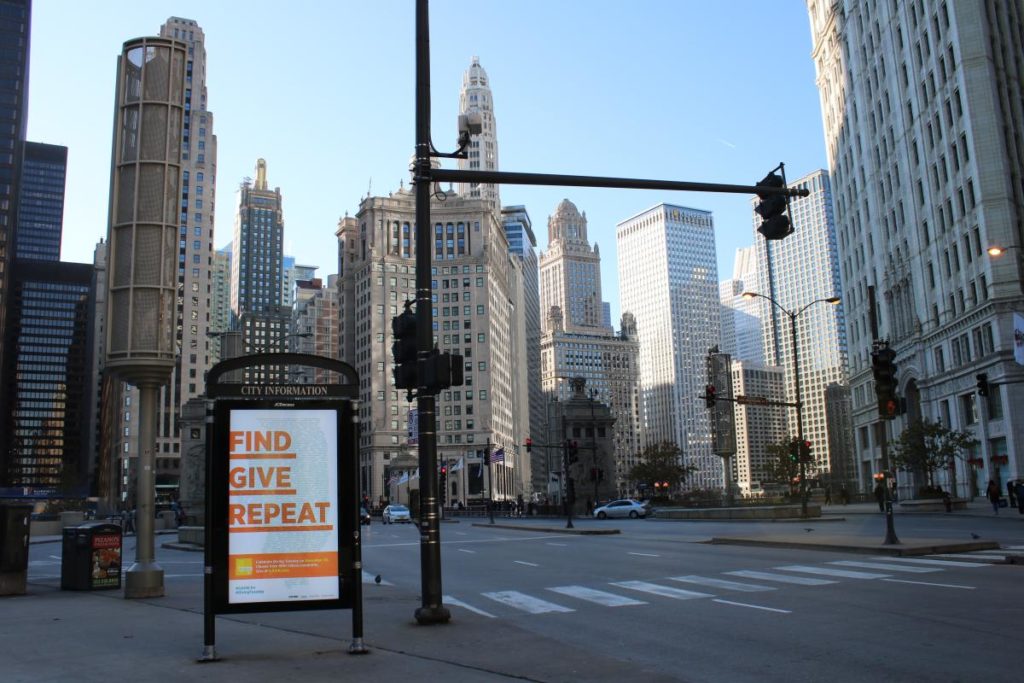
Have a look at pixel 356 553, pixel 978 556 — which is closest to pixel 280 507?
pixel 356 553

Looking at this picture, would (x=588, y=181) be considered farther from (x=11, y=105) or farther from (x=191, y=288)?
(x=11, y=105)

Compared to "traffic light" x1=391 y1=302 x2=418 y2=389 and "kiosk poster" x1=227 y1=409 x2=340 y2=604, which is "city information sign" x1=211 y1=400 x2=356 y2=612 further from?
"traffic light" x1=391 y1=302 x2=418 y2=389

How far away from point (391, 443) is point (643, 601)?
140 m

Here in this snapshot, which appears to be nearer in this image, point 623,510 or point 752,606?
point 752,606

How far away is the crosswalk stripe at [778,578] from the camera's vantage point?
50.6 feet

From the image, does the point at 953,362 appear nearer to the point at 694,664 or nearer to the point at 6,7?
the point at 694,664

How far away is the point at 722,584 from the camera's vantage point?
51.6 feet

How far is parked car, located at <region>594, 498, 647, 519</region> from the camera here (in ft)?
212

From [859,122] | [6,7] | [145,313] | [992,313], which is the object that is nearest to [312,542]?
[145,313]

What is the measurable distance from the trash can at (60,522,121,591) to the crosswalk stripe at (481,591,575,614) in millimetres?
7531

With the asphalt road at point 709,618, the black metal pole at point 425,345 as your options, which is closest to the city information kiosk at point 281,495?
the asphalt road at point 709,618

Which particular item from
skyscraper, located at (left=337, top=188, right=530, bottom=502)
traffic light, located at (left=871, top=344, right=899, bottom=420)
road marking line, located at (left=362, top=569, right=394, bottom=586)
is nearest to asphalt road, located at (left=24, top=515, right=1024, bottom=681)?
road marking line, located at (left=362, top=569, right=394, bottom=586)

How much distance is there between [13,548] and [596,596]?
10569 millimetres

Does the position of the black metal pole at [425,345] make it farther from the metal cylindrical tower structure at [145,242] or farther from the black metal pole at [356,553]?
the metal cylindrical tower structure at [145,242]
